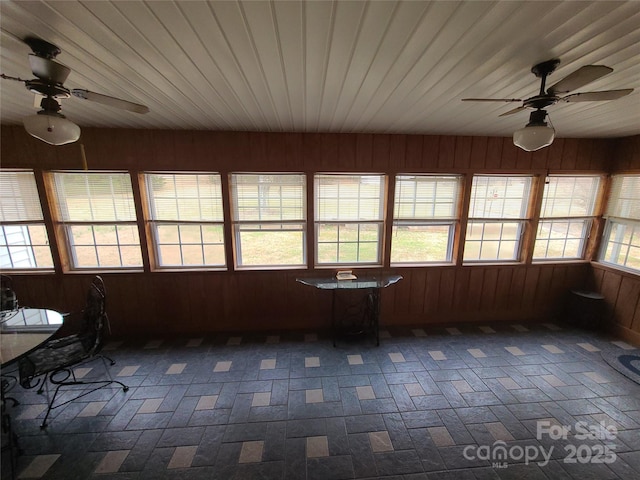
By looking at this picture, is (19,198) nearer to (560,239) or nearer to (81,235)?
(81,235)

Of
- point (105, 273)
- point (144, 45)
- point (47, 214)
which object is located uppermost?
point (144, 45)

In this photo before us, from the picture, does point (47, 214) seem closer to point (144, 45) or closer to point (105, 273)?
point (105, 273)

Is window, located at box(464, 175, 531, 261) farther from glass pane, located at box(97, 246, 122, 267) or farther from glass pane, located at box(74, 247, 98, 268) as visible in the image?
glass pane, located at box(74, 247, 98, 268)

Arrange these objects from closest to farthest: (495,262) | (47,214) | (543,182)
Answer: (47,214) → (543,182) → (495,262)

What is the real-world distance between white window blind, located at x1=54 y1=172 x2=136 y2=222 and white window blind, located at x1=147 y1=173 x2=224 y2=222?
0.26 metres

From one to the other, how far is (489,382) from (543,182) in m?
2.62

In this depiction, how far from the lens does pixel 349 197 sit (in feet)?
10.6

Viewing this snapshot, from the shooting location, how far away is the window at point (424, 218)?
10.7 feet

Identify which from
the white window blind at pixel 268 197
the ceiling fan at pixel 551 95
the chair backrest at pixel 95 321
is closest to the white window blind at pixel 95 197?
the chair backrest at pixel 95 321

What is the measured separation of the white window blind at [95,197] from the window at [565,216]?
5320 mm

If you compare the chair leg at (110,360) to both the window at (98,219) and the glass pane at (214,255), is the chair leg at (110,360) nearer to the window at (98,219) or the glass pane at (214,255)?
the window at (98,219)

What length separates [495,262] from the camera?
138 inches

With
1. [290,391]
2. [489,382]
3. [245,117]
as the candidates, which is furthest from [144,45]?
[489,382]

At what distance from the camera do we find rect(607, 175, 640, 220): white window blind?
3.08m
